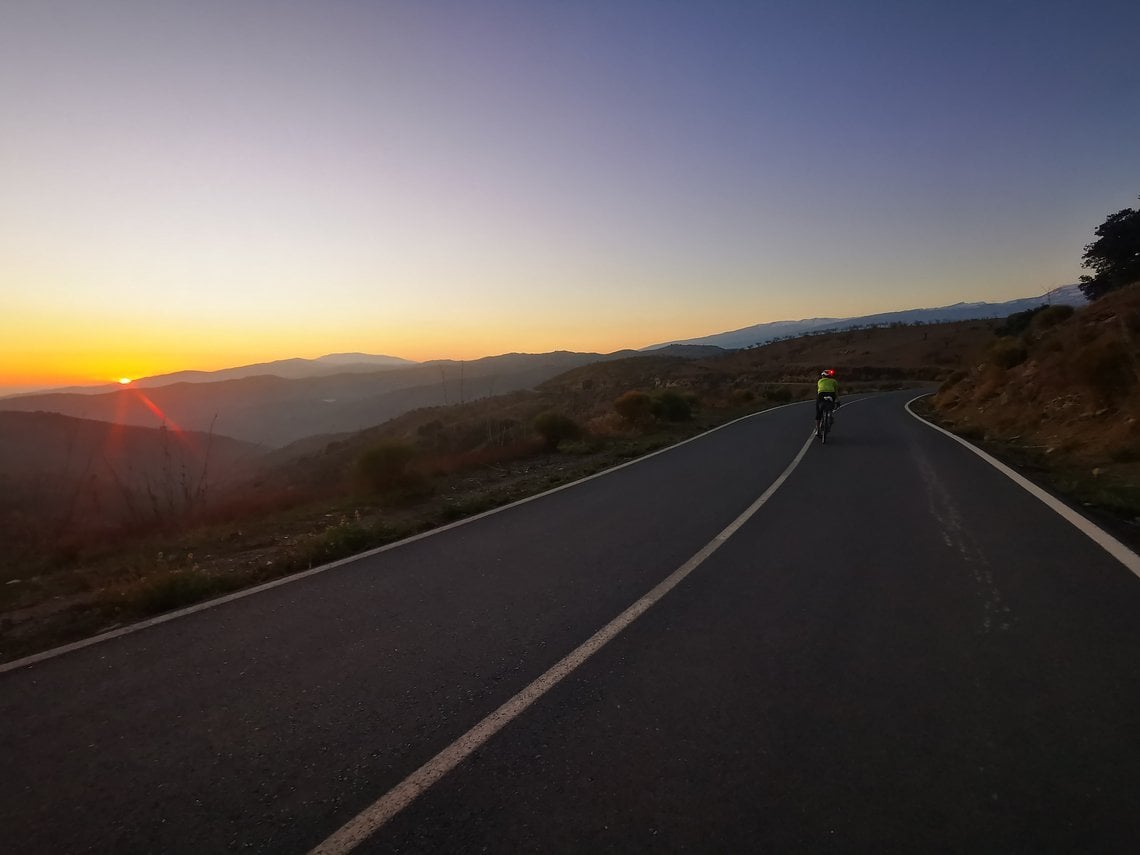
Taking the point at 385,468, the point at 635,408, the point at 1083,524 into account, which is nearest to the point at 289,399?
Result: the point at 635,408

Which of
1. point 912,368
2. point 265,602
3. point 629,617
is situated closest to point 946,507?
point 629,617

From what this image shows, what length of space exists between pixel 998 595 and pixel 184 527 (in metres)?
10.7

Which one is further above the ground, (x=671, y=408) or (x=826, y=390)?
(x=826, y=390)

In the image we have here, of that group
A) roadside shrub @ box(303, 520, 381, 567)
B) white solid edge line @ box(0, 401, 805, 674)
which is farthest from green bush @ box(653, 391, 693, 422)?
roadside shrub @ box(303, 520, 381, 567)

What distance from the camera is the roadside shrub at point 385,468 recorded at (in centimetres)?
1180

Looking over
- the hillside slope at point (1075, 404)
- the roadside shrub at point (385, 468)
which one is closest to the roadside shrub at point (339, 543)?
the roadside shrub at point (385, 468)

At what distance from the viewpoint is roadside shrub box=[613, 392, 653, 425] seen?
23.1m

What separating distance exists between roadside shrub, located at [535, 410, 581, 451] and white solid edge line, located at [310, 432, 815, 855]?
12264 millimetres

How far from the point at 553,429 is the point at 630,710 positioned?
14.5 m

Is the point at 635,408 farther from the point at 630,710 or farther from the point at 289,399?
the point at 289,399

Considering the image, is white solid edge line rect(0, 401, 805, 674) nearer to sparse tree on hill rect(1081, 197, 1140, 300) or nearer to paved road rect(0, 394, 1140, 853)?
paved road rect(0, 394, 1140, 853)

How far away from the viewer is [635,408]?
2311cm

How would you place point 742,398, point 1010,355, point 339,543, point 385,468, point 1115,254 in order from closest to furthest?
point 339,543 < point 385,468 < point 1010,355 < point 742,398 < point 1115,254

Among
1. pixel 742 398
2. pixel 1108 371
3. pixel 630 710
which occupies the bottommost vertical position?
pixel 742 398
